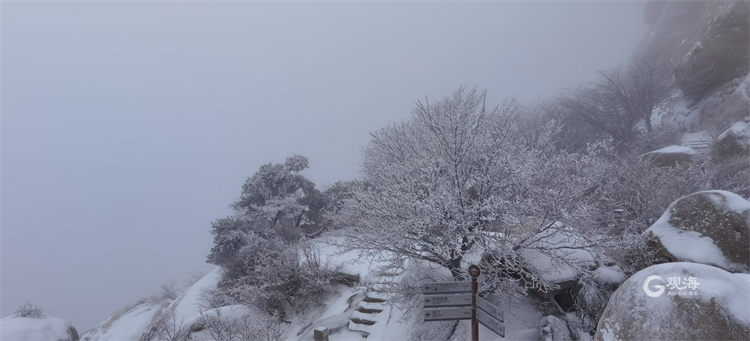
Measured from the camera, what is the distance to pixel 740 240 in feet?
20.6

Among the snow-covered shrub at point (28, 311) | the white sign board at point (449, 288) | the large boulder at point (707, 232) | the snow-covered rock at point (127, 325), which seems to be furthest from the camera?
the snow-covered rock at point (127, 325)

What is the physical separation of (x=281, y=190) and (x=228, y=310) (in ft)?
31.0

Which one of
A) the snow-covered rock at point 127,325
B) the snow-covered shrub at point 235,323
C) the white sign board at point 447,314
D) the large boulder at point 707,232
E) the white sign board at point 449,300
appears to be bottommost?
the snow-covered rock at point 127,325

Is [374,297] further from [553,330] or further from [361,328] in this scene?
[553,330]

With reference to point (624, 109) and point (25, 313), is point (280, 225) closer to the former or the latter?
point (25, 313)

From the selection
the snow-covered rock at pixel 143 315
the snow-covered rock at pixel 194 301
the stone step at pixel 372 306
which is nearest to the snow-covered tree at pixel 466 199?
the stone step at pixel 372 306

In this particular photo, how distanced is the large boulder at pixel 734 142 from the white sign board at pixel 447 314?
1629 cm

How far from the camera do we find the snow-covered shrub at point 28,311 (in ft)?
44.7

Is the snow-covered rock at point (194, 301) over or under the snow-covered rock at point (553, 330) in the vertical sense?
under

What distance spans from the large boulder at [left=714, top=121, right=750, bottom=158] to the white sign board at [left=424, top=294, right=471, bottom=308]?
16.2 metres

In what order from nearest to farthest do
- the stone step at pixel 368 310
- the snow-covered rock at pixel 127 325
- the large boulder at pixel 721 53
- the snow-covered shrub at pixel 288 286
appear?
1. the stone step at pixel 368 310
2. the snow-covered shrub at pixel 288 286
3. the snow-covered rock at pixel 127 325
4. the large boulder at pixel 721 53

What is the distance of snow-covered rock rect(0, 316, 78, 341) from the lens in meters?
11.4

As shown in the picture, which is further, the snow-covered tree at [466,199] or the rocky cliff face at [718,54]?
the rocky cliff face at [718,54]

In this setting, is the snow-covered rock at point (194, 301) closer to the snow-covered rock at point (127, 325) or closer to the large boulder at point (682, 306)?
the snow-covered rock at point (127, 325)
